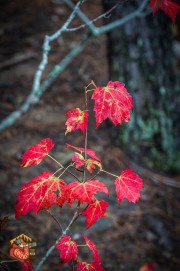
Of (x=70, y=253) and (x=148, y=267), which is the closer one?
(x=70, y=253)

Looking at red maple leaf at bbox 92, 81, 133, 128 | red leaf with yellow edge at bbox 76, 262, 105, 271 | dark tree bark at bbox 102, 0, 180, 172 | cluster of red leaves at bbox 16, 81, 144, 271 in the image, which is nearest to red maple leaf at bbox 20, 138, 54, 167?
cluster of red leaves at bbox 16, 81, 144, 271

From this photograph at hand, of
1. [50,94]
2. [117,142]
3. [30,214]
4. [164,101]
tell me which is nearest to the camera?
[30,214]

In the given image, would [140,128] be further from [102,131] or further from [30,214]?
[30,214]

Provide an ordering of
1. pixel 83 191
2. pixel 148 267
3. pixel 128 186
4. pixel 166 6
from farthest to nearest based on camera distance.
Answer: pixel 148 267 → pixel 166 6 → pixel 128 186 → pixel 83 191

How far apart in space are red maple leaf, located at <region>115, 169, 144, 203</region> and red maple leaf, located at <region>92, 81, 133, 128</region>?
0.79 feet

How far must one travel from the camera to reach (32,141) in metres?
2.71

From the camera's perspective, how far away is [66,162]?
8.45ft

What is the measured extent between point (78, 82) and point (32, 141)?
1.19 meters

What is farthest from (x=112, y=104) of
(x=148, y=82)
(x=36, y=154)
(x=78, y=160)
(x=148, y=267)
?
(x=148, y=82)

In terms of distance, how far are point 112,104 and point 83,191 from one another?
0.38 metres

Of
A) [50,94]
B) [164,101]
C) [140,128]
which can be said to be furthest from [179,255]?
[50,94]

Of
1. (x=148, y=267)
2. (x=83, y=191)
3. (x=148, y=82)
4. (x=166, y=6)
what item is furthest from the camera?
(x=148, y=82)

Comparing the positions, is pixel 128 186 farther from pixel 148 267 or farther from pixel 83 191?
pixel 148 267

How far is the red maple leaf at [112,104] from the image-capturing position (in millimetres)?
1143
